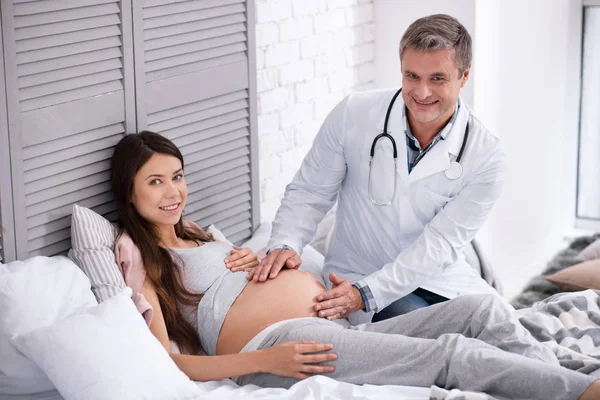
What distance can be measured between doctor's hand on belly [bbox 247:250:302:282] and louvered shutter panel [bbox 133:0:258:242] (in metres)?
0.38

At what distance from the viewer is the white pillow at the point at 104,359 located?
202 centimetres

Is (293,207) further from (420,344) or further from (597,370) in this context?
(597,370)

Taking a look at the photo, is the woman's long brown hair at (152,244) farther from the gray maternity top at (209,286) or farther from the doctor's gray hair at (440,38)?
the doctor's gray hair at (440,38)

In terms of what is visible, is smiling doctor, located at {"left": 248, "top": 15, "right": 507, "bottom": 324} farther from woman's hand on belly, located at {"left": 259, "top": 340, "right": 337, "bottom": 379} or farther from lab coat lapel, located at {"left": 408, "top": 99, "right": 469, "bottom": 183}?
woman's hand on belly, located at {"left": 259, "top": 340, "right": 337, "bottom": 379}

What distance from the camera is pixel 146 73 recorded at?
8.49 feet

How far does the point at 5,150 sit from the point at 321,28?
158 cm

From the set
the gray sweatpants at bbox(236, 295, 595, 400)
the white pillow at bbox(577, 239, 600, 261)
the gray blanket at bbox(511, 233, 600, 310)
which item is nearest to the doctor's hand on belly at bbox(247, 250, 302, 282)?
the gray sweatpants at bbox(236, 295, 595, 400)

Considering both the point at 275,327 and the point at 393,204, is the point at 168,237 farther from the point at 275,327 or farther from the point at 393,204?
the point at 393,204

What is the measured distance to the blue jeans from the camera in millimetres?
2732

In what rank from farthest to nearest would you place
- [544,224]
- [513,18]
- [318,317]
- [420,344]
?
[544,224] < [513,18] < [318,317] < [420,344]

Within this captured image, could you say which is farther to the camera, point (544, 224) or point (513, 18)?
point (544, 224)

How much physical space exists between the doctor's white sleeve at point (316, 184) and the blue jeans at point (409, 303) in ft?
1.04

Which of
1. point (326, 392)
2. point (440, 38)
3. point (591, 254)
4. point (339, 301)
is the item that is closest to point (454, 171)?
point (440, 38)

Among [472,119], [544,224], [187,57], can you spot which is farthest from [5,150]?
[544,224]
